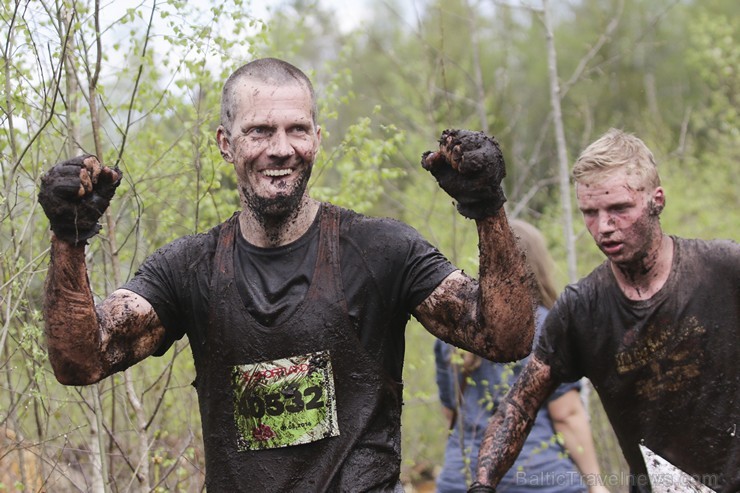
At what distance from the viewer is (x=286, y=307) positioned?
3.28 meters

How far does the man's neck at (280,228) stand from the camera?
344cm

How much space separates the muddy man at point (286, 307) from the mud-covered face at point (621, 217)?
111 centimetres

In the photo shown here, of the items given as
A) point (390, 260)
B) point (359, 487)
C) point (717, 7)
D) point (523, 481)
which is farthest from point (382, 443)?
point (717, 7)

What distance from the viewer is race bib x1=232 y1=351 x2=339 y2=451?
3.25 m

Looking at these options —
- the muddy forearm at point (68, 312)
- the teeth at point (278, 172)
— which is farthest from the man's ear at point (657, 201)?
the muddy forearm at point (68, 312)

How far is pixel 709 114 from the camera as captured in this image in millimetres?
11914

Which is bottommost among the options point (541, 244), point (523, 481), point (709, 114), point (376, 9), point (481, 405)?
point (523, 481)

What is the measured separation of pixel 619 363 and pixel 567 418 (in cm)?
117

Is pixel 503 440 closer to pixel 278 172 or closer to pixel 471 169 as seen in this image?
pixel 278 172

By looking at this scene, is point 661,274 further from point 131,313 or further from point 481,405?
point 131,313

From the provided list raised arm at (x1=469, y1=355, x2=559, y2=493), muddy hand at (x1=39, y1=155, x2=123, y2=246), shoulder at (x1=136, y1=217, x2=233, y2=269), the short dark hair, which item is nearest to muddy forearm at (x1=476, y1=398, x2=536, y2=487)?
raised arm at (x1=469, y1=355, x2=559, y2=493)

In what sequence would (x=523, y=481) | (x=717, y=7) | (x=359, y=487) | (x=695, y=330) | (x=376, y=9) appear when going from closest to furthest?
(x=359, y=487)
(x=695, y=330)
(x=523, y=481)
(x=717, y=7)
(x=376, y=9)

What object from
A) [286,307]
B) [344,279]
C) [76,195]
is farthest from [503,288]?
[76,195]

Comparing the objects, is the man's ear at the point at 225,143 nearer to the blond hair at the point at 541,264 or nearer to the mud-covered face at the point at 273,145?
the mud-covered face at the point at 273,145
